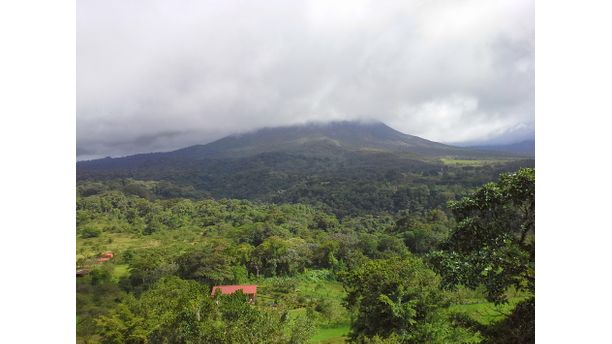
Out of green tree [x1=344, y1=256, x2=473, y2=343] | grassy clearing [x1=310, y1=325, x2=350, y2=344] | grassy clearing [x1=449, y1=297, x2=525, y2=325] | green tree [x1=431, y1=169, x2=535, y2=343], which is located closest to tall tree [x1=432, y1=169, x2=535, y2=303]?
green tree [x1=431, y1=169, x2=535, y2=343]

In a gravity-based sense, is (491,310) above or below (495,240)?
below

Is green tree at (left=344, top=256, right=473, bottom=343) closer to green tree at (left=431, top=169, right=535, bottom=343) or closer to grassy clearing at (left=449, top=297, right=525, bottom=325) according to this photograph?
grassy clearing at (left=449, top=297, right=525, bottom=325)

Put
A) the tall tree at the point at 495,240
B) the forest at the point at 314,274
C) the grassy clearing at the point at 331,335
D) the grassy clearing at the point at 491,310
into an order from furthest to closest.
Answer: the grassy clearing at the point at 331,335 → the grassy clearing at the point at 491,310 → the forest at the point at 314,274 → the tall tree at the point at 495,240

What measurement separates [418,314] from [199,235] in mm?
29075

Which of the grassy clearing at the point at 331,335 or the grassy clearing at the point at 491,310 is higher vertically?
the grassy clearing at the point at 491,310

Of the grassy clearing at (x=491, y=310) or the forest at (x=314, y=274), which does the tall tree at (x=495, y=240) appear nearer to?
the forest at (x=314, y=274)

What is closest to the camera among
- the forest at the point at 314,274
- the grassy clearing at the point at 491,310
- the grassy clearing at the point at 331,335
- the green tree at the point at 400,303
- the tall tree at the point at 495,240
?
the tall tree at the point at 495,240

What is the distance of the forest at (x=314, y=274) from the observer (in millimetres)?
3650

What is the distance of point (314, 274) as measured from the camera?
74.9ft

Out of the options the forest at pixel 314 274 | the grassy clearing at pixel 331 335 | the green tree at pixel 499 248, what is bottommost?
the grassy clearing at pixel 331 335

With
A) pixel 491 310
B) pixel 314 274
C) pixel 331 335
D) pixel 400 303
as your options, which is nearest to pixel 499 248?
pixel 400 303

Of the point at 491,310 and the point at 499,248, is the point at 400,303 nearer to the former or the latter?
the point at 491,310

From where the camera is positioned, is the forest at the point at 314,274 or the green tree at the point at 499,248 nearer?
the green tree at the point at 499,248

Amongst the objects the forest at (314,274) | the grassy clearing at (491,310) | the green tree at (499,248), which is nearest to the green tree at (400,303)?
the forest at (314,274)
